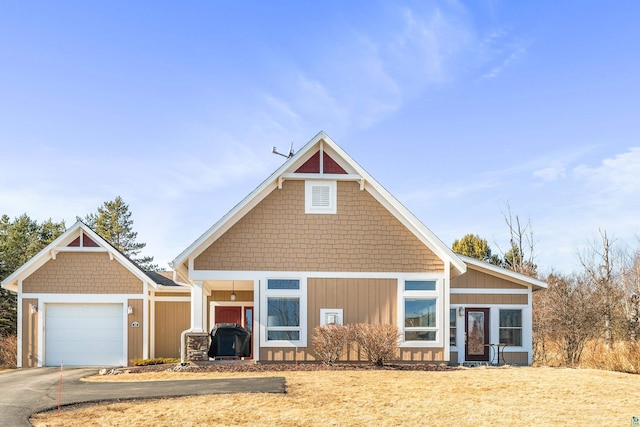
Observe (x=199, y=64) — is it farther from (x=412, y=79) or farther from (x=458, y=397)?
(x=458, y=397)

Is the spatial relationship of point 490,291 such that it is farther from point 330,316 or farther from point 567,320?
point 330,316

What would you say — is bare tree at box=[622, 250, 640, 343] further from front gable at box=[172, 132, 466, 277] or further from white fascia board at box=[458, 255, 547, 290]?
front gable at box=[172, 132, 466, 277]

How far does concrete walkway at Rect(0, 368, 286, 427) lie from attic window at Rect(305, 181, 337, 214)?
5.46 metres

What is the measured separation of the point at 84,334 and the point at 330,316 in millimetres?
9161

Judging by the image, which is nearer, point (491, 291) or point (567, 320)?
point (491, 291)

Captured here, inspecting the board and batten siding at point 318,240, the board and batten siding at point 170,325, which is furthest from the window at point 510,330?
the board and batten siding at point 170,325

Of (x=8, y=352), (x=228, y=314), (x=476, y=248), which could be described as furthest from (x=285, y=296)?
(x=476, y=248)

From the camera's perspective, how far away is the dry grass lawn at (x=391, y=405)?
32.6 feet

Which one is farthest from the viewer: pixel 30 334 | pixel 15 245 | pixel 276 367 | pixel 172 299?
pixel 15 245

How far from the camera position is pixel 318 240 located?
17.3 m

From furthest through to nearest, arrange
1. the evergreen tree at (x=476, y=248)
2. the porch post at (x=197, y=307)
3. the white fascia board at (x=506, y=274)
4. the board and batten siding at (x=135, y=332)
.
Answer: the evergreen tree at (x=476, y=248) < the board and batten siding at (x=135, y=332) < the white fascia board at (x=506, y=274) < the porch post at (x=197, y=307)

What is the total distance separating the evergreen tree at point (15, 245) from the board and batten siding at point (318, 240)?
19836mm

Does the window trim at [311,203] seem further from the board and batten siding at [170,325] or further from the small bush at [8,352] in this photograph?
the small bush at [8,352]

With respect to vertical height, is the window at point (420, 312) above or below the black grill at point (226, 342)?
above
